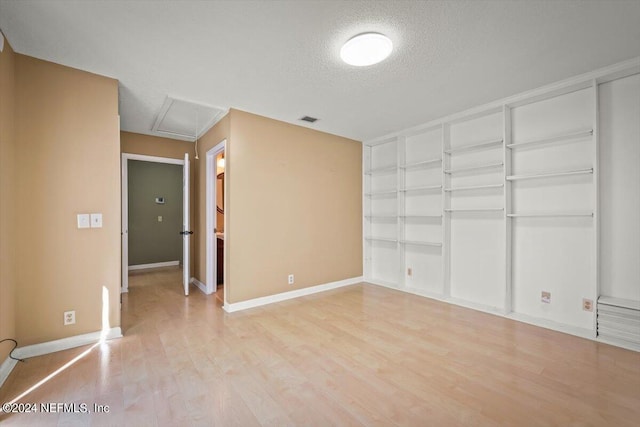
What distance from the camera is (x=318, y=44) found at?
7.22 feet

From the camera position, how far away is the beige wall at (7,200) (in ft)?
6.84

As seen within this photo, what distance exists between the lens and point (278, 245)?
3973mm

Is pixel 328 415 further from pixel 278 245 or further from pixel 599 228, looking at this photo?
pixel 599 228

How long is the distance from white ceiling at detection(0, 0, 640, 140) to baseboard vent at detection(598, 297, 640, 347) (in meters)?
2.16

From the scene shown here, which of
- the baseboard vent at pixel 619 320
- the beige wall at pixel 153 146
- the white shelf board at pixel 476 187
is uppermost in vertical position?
the beige wall at pixel 153 146

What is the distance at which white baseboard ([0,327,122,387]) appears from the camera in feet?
6.99

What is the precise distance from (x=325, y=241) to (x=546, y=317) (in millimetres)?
2898

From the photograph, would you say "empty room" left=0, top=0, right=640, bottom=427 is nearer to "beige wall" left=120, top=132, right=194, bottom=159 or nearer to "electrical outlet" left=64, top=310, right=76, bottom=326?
"electrical outlet" left=64, top=310, right=76, bottom=326

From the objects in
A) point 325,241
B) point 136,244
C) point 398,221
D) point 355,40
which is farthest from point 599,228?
point 136,244

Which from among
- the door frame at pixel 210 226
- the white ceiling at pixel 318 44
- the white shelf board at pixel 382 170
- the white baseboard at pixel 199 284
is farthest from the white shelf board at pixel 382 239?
the white baseboard at pixel 199 284

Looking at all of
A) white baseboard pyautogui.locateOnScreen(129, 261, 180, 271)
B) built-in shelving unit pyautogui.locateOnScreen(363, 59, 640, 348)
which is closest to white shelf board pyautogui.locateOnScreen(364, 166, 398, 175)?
built-in shelving unit pyautogui.locateOnScreen(363, 59, 640, 348)

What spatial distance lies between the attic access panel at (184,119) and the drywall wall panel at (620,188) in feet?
13.8

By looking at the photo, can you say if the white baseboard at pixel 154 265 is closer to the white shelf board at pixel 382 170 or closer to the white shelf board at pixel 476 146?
the white shelf board at pixel 382 170

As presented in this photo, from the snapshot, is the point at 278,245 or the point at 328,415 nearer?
the point at 328,415
